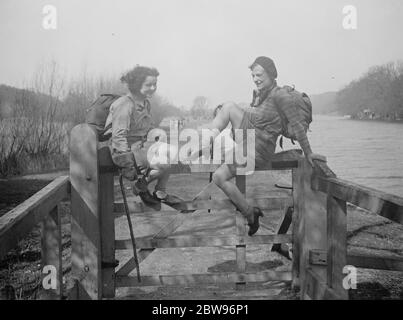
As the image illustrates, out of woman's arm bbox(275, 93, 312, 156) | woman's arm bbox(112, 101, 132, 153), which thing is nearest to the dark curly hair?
woman's arm bbox(112, 101, 132, 153)

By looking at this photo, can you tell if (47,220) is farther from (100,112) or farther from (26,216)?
(100,112)

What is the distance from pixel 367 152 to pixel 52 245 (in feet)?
37.0

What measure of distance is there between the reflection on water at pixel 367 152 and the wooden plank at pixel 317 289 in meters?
6.88

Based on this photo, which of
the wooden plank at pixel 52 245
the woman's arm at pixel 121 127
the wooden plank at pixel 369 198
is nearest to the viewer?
the wooden plank at pixel 369 198

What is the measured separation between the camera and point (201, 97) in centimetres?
416

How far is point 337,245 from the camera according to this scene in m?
2.41

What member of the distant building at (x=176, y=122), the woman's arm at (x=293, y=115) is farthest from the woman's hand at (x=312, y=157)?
the distant building at (x=176, y=122)

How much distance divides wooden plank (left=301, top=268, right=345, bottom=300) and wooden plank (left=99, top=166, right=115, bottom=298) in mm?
1396

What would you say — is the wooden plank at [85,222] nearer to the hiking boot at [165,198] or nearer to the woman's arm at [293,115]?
the hiking boot at [165,198]

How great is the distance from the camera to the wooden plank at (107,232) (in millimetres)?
2855

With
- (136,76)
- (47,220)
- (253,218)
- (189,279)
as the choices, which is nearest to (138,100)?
(136,76)

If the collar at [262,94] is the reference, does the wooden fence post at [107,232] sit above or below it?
below

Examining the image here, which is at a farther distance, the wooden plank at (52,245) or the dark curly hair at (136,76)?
the dark curly hair at (136,76)
